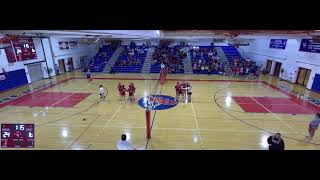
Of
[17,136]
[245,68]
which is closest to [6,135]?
[17,136]

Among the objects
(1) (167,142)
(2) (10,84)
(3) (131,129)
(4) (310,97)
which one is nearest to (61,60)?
(2) (10,84)

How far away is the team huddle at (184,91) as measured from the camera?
1377cm

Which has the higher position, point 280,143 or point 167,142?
point 280,143

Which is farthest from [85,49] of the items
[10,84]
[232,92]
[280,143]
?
[280,143]

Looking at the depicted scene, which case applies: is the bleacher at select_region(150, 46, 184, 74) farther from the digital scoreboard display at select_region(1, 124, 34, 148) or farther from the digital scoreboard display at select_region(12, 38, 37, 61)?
the digital scoreboard display at select_region(1, 124, 34, 148)

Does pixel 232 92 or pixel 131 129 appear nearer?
pixel 131 129

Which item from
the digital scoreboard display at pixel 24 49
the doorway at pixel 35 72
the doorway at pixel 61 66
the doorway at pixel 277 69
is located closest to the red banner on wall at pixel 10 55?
the digital scoreboard display at pixel 24 49

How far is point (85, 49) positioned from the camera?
30266 mm

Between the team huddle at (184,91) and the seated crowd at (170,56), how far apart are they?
10934 millimetres
